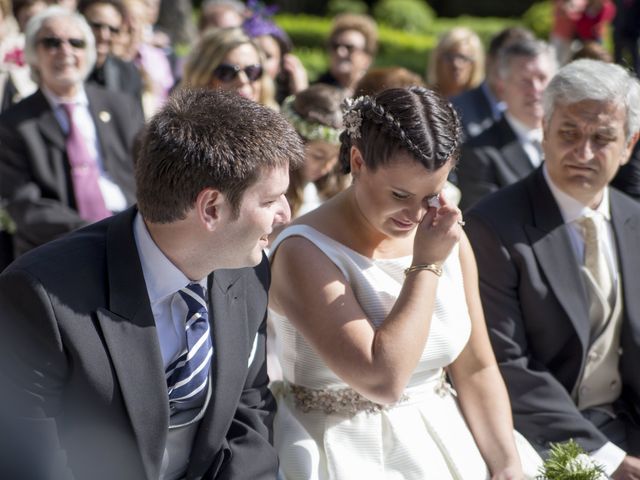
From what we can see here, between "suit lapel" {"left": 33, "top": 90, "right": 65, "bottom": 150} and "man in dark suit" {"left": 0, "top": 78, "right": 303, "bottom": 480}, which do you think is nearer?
"man in dark suit" {"left": 0, "top": 78, "right": 303, "bottom": 480}

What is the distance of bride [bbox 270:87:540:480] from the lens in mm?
2789

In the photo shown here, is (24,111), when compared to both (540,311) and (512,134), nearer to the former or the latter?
(512,134)

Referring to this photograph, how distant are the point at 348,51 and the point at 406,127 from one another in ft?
17.0

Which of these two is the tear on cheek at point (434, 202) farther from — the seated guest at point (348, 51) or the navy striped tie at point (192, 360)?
the seated guest at point (348, 51)

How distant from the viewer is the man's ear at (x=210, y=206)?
236 cm

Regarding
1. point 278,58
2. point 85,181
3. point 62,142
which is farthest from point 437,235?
point 278,58

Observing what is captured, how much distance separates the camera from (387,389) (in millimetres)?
2756

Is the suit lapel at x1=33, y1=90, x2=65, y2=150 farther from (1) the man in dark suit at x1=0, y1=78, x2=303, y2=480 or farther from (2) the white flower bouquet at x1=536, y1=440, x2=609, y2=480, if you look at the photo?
(2) the white flower bouquet at x1=536, y1=440, x2=609, y2=480

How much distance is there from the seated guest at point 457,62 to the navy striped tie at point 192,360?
18.3 ft

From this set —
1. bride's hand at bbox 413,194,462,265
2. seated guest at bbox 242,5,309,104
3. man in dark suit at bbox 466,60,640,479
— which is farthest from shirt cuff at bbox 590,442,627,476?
seated guest at bbox 242,5,309,104

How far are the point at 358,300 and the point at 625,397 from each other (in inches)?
52.8

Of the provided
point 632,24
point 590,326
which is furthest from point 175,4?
point 590,326

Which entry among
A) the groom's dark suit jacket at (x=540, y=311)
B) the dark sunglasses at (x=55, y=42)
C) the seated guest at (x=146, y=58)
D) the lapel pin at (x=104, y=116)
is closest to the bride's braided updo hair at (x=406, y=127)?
the groom's dark suit jacket at (x=540, y=311)

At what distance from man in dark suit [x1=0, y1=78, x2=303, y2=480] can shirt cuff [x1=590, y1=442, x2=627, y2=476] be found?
4.55 ft
